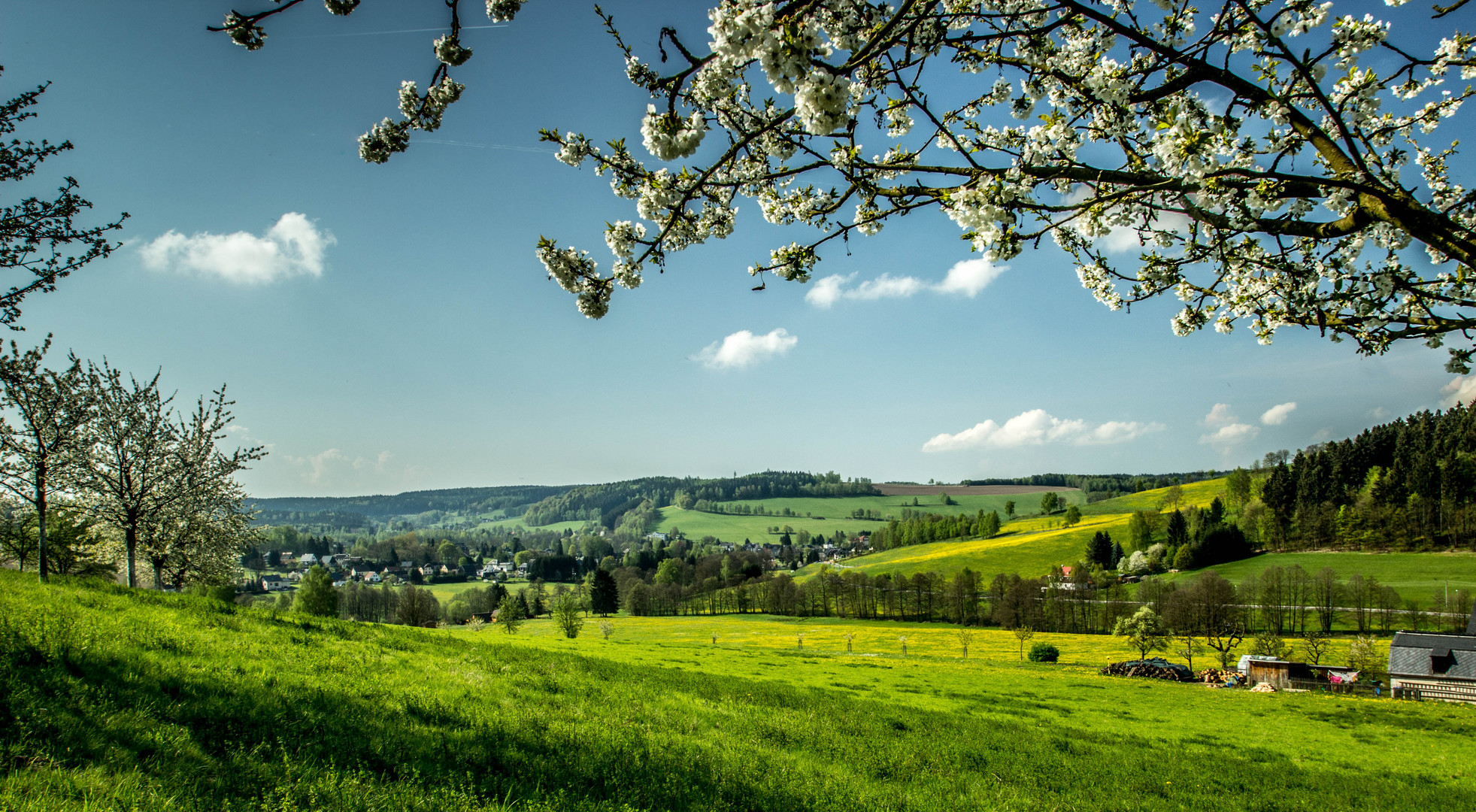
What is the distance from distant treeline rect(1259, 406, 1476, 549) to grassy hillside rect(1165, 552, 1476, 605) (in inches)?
189

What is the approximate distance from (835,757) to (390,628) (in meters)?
12.9

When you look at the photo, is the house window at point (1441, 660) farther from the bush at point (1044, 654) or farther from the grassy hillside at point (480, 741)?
the grassy hillside at point (480, 741)

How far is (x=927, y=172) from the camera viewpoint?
217 inches

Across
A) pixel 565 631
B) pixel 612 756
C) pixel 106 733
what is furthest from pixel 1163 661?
pixel 106 733

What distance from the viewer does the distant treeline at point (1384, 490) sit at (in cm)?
9988

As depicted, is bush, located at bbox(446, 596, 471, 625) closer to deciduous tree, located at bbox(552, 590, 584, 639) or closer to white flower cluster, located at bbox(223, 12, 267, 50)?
deciduous tree, located at bbox(552, 590, 584, 639)

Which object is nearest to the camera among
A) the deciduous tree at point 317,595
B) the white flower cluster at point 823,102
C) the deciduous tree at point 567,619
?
the white flower cluster at point 823,102

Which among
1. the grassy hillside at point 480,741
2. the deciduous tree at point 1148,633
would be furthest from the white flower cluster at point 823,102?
the deciduous tree at point 1148,633

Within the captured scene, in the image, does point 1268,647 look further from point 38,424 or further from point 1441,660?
point 38,424

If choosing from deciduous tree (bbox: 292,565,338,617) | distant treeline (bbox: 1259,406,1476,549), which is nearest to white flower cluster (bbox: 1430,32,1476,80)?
deciduous tree (bbox: 292,565,338,617)

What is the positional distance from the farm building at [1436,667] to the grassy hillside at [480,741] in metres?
38.2

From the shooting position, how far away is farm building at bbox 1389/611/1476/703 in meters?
43.7

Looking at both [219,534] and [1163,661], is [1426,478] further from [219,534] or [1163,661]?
[219,534]

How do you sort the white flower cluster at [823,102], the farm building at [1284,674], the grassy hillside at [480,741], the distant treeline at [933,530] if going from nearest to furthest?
1. the white flower cluster at [823,102]
2. the grassy hillside at [480,741]
3. the farm building at [1284,674]
4. the distant treeline at [933,530]
